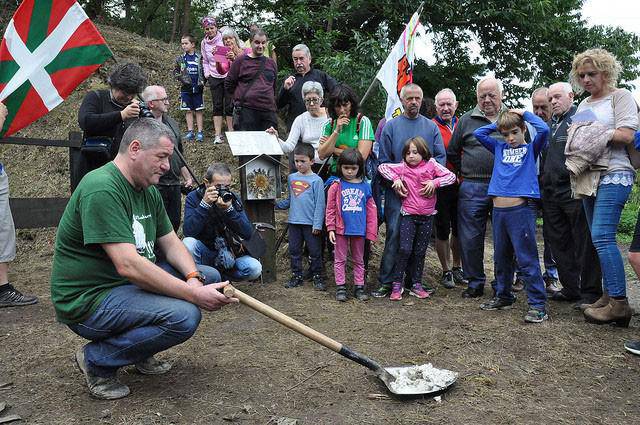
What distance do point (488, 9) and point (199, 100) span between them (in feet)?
19.0

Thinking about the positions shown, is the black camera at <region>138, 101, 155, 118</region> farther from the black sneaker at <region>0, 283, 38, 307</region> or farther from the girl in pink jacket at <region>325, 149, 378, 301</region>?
the black sneaker at <region>0, 283, 38, 307</region>

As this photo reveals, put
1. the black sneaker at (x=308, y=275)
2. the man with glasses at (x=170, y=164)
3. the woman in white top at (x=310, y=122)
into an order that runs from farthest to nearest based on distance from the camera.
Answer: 1. the black sneaker at (x=308, y=275)
2. the woman in white top at (x=310, y=122)
3. the man with glasses at (x=170, y=164)

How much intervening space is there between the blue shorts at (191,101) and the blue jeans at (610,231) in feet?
22.0

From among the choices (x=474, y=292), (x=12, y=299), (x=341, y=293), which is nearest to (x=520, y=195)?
(x=474, y=292)

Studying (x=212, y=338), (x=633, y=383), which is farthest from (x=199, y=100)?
(x=633, y=383)

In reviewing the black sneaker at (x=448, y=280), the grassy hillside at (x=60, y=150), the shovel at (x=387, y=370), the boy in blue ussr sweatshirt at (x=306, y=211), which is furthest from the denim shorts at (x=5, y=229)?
the grassy hillside at (x=60, y=150)

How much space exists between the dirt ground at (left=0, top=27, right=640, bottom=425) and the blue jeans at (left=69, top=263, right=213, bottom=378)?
252 millimetres

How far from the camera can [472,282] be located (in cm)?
545

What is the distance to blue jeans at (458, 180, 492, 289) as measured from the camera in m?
5.24

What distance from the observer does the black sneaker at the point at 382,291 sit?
18.0 feet

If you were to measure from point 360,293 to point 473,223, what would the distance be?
4.15 ft

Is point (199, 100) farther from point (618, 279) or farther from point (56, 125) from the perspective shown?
point (618, 279)

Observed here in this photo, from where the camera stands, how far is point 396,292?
17.7 ft

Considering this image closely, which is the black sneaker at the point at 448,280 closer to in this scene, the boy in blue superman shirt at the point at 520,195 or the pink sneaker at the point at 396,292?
the pink sneaker at the point at 396,292
